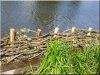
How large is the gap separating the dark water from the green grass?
6.23 metres

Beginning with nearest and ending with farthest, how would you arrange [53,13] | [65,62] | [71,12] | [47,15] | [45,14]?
[65,62] → [47,15] → [45,14] → [53,13] → [71,12]

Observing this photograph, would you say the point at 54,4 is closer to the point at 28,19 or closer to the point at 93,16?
the point at 93,16

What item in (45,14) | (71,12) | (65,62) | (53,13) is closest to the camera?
(65,62)

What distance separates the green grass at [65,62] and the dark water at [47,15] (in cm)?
623

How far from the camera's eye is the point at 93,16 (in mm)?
17141

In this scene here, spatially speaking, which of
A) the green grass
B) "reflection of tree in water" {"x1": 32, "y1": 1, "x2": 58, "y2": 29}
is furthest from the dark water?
the green grass

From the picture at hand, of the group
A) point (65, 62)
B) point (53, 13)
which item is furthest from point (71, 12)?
point (65, 62)

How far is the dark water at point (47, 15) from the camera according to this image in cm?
1344

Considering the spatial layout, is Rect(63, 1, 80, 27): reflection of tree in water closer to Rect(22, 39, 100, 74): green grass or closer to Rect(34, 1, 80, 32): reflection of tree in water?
Rect(34, 1, 80, 32): reflection of tree in water

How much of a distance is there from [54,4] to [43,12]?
8.52 feet

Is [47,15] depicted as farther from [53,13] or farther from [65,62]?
[65,62]

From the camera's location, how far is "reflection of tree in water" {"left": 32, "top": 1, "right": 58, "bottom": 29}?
14.3 meters

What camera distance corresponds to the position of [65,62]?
16.5 feet

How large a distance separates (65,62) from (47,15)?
10.9m
